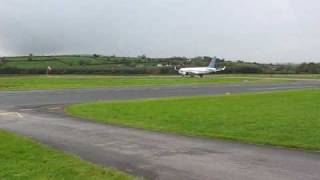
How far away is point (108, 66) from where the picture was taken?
119 m

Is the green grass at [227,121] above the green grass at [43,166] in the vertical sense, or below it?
below

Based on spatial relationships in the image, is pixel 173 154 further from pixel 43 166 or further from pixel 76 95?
pixel 76 95

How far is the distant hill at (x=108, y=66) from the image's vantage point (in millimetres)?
107625

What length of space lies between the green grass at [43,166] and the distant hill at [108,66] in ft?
301

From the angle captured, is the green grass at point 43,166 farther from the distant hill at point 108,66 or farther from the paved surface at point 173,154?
the distant hill at point 108,66

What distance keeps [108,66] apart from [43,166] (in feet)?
358

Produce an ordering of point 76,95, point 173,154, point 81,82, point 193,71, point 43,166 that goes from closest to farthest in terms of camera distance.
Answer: point 43,166 → point 173,154 → point 76,95 → point 81,82 → point 193,71

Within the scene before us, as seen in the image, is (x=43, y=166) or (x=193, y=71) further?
(x=193, y=71)

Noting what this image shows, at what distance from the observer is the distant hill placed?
107625 millimetres

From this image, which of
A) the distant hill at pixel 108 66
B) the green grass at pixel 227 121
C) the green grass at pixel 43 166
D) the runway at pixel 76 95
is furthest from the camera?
the distant hill at pixel 108 66

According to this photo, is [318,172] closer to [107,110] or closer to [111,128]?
[111,128]

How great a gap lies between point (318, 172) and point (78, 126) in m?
10.7

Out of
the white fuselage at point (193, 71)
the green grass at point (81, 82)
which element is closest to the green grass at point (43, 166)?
the green grass at point (81, 82)

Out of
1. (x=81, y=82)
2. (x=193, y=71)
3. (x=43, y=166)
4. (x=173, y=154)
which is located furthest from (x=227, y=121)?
(x=193, y=71)
